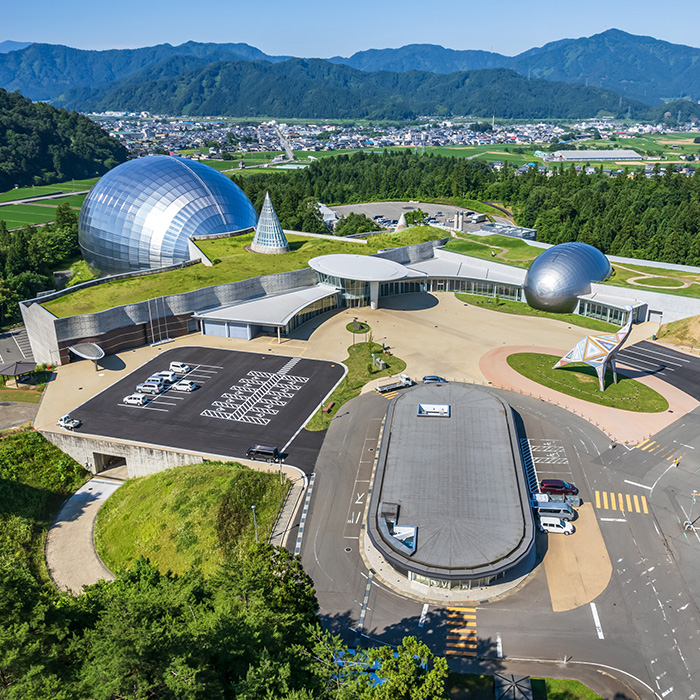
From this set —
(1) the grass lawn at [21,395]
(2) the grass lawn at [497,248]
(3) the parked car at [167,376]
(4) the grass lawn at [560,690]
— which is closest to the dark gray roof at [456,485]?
(4) the grass lawn at [560,690]

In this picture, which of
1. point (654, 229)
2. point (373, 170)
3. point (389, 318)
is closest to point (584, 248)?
point (389, 318)

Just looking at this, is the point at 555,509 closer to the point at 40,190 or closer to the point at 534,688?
the point at 534,688

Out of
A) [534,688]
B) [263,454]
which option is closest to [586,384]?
[263,454]

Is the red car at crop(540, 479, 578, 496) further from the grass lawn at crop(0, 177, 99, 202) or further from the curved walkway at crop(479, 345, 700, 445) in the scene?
the grass lawn at crop(0, 177, 99, 202)

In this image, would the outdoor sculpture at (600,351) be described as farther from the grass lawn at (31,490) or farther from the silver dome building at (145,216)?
the silver dome building at (145,216)

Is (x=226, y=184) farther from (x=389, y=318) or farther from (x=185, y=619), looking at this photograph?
(x=185, y=619)
